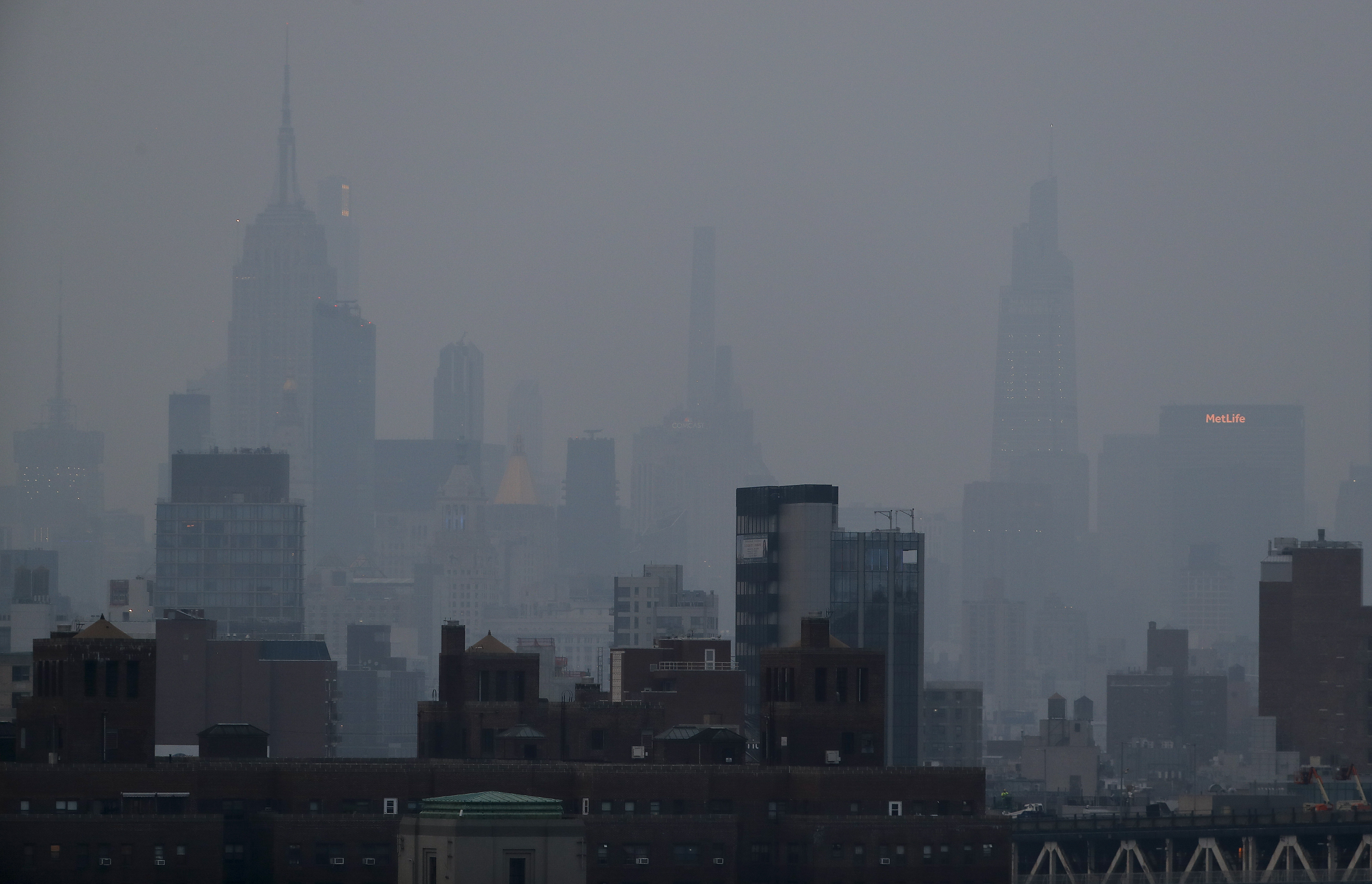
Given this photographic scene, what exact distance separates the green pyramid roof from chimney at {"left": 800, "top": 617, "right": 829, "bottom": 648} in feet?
92.4

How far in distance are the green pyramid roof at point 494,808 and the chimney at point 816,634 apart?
2817 centimetres

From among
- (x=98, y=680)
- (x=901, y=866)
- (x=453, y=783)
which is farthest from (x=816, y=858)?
(x=98, y=680)

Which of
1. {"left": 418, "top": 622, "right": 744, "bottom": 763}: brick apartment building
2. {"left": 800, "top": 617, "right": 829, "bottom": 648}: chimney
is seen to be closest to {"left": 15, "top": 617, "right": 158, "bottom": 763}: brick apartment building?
{"left": 418, "top": 622, "right": 744, "bottom": 763}: brick apartment building

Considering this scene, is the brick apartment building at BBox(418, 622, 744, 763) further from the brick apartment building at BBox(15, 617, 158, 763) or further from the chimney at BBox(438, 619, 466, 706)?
the brick apartment building at BBox(15, 617, 158, 763)

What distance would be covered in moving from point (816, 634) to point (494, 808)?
34.5 m

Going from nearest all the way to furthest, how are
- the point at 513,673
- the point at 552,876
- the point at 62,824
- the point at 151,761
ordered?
the point at 552,876 → the point at 62,824 → the point at 151,761 → the point at 513,673

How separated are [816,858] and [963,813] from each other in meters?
8.29

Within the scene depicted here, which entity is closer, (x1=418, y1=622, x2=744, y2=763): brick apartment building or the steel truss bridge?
(x1=418, y1=622, x2=744, y2=763): brick apartment building

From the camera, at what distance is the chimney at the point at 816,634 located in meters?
139

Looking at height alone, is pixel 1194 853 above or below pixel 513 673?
below

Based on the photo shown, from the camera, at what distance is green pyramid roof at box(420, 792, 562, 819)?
108 meters

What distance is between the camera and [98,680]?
434 ft

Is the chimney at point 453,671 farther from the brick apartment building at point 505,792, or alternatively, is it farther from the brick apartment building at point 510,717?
the brick apartment building at point 505,792

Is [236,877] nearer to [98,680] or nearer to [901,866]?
[98,680]
